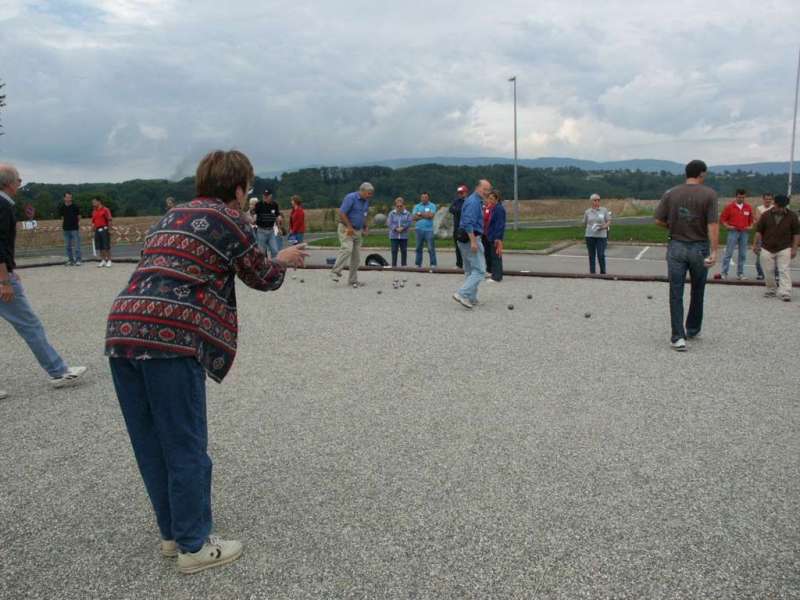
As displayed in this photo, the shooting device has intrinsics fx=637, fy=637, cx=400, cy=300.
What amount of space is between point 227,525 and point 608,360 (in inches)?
180

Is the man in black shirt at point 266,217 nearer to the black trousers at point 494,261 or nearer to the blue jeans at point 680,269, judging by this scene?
the black trousers at point 494,261

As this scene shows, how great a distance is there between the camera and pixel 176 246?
2.75 meters

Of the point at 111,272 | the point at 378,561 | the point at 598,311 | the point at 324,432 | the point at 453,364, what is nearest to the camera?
the point at 378,561

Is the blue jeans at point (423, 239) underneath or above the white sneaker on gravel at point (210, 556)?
above

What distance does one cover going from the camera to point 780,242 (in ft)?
33.0

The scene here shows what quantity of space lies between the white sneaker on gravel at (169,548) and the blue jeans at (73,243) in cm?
1572

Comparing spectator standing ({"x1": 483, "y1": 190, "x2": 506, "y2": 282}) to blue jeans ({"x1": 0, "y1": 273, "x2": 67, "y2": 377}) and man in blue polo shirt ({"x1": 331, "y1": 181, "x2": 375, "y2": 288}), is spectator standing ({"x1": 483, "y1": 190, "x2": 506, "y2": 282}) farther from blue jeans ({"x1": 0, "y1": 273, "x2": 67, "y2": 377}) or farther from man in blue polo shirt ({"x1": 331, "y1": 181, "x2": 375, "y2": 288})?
blue jeans ({"x1": 0, "y1": 273, "x2": 67, "y2": 377})

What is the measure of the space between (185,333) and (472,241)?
273 inches

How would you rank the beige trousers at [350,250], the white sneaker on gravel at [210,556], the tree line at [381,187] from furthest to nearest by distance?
the tree line at [381,187] → the beige trousers at [350,250] → the white sneaker on gravel at [210,556]

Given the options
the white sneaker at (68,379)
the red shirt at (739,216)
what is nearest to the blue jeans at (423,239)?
the red shirt at (739,216)

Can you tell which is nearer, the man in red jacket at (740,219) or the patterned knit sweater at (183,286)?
the patterned knit sweater at (183,286)

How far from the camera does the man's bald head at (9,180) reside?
5.31 metres

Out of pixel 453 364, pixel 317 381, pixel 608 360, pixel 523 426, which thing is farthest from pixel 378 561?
pixel 608 360

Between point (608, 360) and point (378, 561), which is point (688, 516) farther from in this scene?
point (608, 360)
